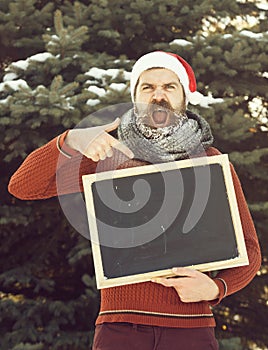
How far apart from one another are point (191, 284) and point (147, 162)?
0.39 m

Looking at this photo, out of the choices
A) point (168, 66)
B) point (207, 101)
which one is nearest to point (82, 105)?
point (207, 101)

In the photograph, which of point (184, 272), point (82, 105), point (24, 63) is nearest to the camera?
point (184, 272)

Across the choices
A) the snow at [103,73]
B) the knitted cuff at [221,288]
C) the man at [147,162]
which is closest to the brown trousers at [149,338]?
the man at [147,162]

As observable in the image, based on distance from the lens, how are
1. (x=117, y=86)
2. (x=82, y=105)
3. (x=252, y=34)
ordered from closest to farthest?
(x=117, y=86) → (x=82, y=105) → (x=252, y=34)

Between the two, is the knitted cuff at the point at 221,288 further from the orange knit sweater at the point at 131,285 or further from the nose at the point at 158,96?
the nose at the point at 158,96

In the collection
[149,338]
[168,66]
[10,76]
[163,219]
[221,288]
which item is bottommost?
[10,76]

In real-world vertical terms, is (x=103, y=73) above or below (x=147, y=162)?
below

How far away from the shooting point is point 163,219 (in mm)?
1880

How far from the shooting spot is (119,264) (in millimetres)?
1810

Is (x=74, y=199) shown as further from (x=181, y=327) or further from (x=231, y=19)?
(x=231, y=19)

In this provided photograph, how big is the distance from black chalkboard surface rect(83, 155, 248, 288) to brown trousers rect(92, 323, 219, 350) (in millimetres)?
167

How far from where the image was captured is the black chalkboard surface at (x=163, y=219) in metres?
1.81

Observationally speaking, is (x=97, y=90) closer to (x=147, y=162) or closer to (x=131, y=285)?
(x=147, y=162)

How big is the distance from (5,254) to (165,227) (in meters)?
2.69
